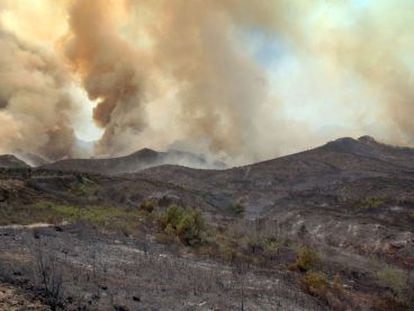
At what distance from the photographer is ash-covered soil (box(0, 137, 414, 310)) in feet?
69.9

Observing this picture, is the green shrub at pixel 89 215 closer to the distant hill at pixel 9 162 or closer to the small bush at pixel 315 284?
the small bush at pixel 315 284

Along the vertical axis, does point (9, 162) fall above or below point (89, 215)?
above

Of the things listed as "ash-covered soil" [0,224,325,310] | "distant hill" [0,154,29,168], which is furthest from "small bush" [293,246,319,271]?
"distant hill" [0,154,29,168]

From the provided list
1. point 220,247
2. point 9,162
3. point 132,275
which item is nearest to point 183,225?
point 220,247

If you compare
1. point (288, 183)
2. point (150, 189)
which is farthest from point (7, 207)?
point (288, 183)

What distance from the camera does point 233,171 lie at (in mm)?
106125

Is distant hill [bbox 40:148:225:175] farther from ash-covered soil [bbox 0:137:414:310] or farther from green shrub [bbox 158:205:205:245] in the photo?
green shrub [bbox 158:205:205:245]

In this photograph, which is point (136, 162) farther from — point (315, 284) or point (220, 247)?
point (315, 284)

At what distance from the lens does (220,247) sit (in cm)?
3616

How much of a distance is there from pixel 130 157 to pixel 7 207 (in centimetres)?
9030

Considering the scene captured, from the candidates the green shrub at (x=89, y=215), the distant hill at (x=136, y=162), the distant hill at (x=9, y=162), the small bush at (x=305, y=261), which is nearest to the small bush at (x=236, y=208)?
the green shrub at (x=89, y=215)

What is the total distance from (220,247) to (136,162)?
3558 inches

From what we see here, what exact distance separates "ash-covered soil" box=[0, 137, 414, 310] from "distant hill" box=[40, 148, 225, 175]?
34.6m

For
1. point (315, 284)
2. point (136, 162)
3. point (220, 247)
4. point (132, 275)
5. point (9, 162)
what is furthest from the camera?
point (136, 162)
